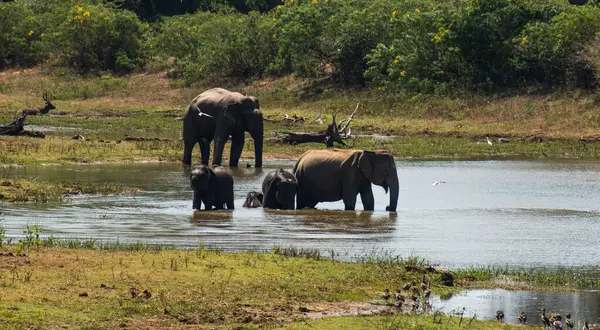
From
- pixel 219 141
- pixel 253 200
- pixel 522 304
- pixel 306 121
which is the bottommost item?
pixel 522 304

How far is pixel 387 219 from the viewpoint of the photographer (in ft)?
68.4

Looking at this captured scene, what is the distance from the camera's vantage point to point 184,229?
18.6m

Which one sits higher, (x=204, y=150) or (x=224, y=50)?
(x=224, y=50)

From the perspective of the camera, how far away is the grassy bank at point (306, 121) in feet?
107

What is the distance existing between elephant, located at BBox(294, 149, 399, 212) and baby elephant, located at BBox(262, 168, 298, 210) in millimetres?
456

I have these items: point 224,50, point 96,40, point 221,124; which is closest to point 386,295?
point 221,124

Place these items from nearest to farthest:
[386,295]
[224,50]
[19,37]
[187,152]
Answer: [386,295] < [187,152] < [224,50] < [19,37]

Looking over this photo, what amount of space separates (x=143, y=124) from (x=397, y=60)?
10.2m

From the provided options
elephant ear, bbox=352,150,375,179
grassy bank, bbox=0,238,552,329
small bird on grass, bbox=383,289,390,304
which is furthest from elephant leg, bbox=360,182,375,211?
small bird on grass, bbox=383,289,390,304

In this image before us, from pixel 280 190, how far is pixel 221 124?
899cm

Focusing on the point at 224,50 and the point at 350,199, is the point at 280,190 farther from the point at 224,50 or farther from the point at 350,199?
the point at 224,50

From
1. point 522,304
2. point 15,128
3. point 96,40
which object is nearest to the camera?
point 522,304

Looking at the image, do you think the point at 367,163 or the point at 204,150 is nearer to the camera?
the point at 367,163

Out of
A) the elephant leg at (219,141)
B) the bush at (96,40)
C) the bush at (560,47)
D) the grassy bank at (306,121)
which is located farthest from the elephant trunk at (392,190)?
the bush at (96,40)
